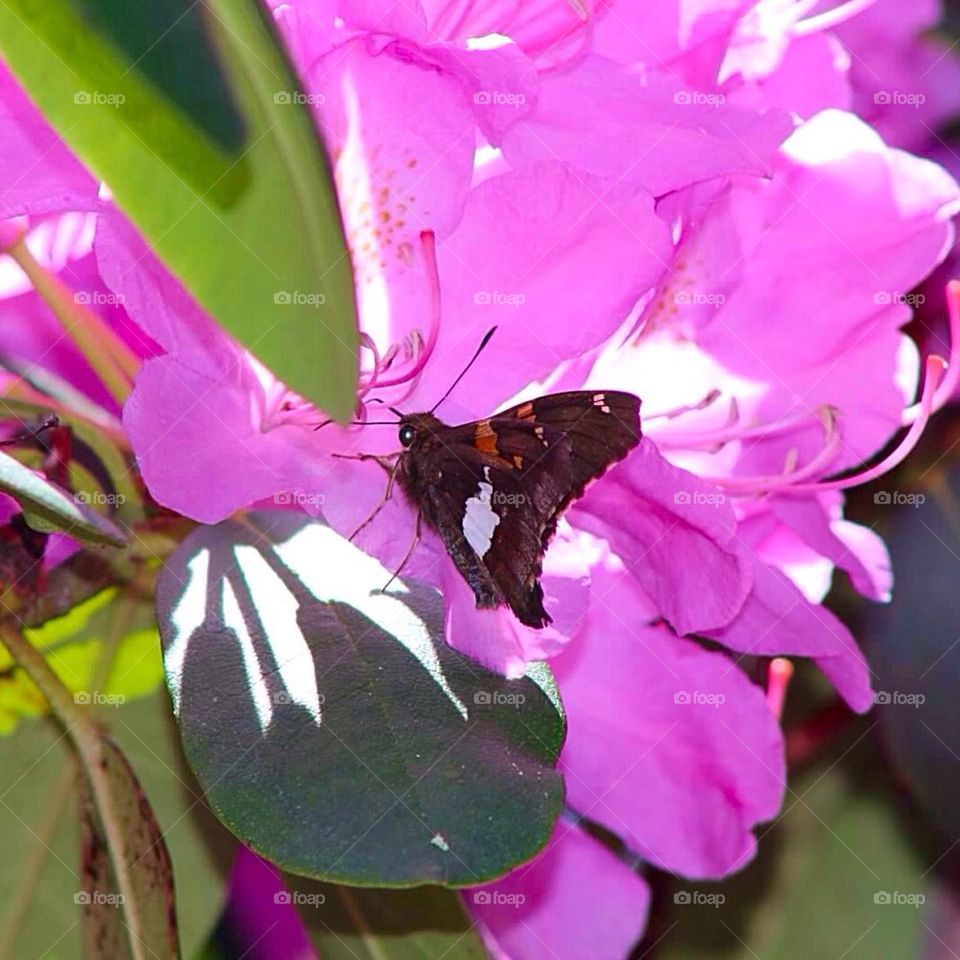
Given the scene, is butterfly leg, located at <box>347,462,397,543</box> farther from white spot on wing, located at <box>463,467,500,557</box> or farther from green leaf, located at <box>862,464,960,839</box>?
green leaf, located at <box>862,464,960,839</box>

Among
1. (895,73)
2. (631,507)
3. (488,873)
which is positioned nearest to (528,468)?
(631,507)

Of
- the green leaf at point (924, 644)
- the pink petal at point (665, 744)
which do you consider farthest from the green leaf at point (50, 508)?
the green leaf at point (924, 644)

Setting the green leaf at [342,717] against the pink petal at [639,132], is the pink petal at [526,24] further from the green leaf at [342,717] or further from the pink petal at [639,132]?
the green leaf at [342,717]

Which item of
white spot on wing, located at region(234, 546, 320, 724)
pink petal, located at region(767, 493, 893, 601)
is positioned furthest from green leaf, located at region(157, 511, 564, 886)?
pink petal, located at region(767, 493, 893, 601)

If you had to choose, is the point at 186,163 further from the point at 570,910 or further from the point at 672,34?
the point at 570,910

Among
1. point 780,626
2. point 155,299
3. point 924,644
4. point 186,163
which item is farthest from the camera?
point 924,644

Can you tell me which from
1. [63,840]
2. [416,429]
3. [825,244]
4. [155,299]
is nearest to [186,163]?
[155,299]

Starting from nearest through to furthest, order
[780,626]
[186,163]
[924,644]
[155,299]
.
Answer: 1. [186,163]
2. [155,299]
3. [780,626]
4. [924,644]
